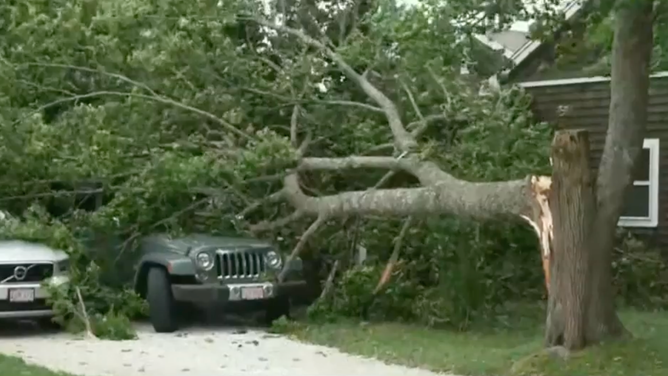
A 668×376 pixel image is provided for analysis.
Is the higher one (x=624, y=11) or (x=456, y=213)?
(x=624, y=11)

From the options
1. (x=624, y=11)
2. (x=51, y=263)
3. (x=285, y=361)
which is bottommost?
(x=285, y=361)

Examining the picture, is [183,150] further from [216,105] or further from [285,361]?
[285,361]

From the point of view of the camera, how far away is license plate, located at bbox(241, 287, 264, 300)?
45.2 ft

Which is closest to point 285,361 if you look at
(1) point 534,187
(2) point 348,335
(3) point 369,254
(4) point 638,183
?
(2) point 348,335

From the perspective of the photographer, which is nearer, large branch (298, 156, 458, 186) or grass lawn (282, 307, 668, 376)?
grass lawn (282, 307, 668, 376)

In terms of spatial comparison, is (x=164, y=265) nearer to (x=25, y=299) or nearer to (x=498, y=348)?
(x=25, y=299)

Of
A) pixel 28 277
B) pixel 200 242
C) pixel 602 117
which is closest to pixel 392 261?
pixel 200 242

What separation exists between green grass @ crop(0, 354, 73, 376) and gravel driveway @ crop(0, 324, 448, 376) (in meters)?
0.30

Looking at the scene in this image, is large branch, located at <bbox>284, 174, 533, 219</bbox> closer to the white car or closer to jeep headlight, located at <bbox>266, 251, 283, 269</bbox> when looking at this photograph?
jeep headlight, located at <bbox>266, 251, 283, 269</bbox>

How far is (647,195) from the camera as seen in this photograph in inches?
733

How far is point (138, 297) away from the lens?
14422 millimetres

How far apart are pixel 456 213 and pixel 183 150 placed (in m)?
3.84

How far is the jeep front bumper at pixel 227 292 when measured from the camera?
13.6 metres

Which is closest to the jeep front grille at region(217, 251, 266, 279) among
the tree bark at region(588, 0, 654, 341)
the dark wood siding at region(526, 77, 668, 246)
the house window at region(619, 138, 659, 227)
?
the tree bark at region(588, 0, 654, 341)
